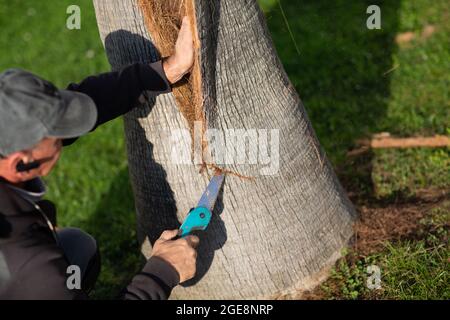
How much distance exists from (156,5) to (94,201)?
2.66m

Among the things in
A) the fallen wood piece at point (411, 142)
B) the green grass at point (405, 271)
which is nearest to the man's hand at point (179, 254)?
the green grass at point (405, 271)

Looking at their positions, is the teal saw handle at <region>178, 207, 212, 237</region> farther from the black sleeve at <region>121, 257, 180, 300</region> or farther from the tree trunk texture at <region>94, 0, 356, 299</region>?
the black sleeve at <region>121, 257, 180, 300</region>

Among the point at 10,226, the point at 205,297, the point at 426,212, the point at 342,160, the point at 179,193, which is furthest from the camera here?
the point at 342,160

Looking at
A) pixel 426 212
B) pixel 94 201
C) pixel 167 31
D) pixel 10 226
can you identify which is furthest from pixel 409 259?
Answer: pixel 94 201

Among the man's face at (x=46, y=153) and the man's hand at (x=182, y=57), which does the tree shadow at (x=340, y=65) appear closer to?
the man's hand at (x=182, y=57)

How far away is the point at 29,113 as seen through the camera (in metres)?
2.59

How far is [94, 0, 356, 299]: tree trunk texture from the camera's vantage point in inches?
126

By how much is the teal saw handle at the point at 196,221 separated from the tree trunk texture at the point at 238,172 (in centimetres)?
14

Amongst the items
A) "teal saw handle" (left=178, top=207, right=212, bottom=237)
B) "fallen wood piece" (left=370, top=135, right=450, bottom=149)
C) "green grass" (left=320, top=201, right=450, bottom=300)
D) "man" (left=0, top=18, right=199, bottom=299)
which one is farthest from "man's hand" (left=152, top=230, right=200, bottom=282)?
"fallen wood piece" (left=370, top=135, right=450, bottom=149)

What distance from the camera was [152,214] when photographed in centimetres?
379

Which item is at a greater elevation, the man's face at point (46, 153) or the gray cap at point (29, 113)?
the gray cap at point (29, 113)

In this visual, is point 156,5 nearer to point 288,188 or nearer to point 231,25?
point 231,25

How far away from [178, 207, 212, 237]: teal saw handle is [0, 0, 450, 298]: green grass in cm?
106

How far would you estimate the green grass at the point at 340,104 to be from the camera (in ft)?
15.1
